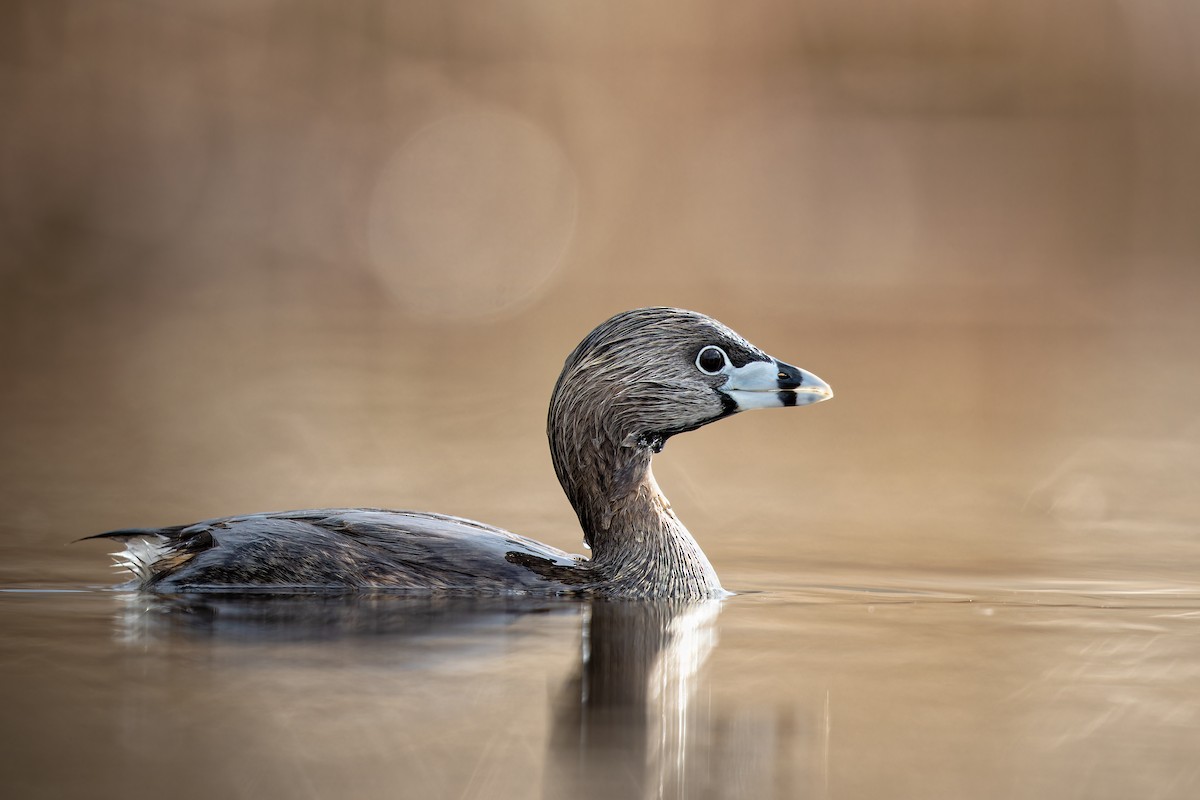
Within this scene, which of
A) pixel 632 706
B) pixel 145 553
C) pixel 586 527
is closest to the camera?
pixel 632 706

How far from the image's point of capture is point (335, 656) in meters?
5.55

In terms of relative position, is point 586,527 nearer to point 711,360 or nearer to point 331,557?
point 711,360

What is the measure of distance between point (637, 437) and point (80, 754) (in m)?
3.38

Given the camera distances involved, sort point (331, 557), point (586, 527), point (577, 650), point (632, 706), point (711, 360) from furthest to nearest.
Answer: point (586, 527)
point (711, 360)
point (331, 557)
point (577, 650)
point (632, 706)

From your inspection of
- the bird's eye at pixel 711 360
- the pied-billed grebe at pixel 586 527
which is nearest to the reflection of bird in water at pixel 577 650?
the pied-billed grebe at pixel 586 527

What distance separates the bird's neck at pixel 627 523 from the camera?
281 inches

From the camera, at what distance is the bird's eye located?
285 inches

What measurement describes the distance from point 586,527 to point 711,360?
2.94 feet

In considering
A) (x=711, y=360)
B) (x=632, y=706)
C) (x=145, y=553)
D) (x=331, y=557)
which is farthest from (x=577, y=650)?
(x=145, y=553)

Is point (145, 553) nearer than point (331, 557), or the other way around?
point (331, 557)

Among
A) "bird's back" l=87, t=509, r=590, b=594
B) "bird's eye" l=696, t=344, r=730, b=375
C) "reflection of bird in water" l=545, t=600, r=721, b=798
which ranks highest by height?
"bird's eye" l=696, t=344, r=730, b=375

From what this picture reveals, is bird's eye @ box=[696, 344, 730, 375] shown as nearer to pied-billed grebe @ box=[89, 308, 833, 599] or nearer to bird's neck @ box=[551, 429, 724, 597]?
pied-billed grebe @ box=[89, 308, 833, 599]

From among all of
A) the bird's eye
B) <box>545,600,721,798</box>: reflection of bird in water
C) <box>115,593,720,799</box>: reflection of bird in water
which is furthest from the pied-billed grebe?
<box>545,600,721,798</box>: reflection of bird in water

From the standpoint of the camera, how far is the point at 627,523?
7.24m
